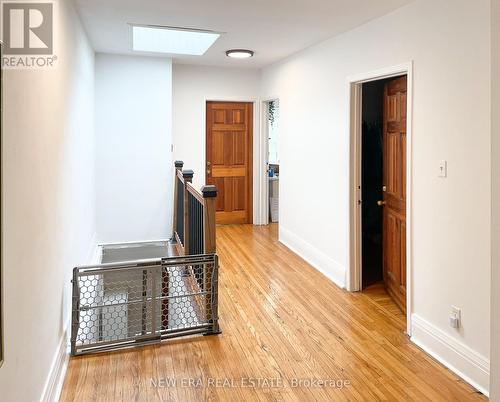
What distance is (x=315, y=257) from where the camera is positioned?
4.95 meters

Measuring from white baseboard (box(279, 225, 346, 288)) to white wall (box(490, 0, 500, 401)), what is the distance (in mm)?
2700

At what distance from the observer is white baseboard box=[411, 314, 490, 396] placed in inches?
98.6

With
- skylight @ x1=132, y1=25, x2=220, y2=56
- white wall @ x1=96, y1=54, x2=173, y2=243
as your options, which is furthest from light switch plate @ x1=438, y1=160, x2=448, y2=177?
white wall @ x1=96, y1=54, x2=173, y2=243

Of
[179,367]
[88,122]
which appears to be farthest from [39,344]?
[88,122]

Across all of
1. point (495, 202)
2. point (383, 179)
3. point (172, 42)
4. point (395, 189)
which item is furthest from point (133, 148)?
point (495, 202)

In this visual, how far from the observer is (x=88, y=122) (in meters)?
4.75

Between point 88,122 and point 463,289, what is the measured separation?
13.0ft

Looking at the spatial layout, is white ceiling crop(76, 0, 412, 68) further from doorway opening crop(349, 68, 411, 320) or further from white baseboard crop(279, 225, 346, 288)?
white baseboard crop(279, 225, 346, 288)

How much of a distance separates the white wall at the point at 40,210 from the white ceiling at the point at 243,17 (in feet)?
1.31

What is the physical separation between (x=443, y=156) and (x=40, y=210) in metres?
2.42

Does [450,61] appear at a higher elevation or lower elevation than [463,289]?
higher

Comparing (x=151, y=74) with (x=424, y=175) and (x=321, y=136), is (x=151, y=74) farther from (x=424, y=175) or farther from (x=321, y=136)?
(x=424, y=175)

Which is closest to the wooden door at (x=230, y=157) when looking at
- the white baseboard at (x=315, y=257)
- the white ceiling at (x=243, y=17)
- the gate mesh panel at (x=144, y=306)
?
the white baseboard at (x=315, y=257)

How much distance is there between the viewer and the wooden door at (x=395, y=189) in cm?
370
